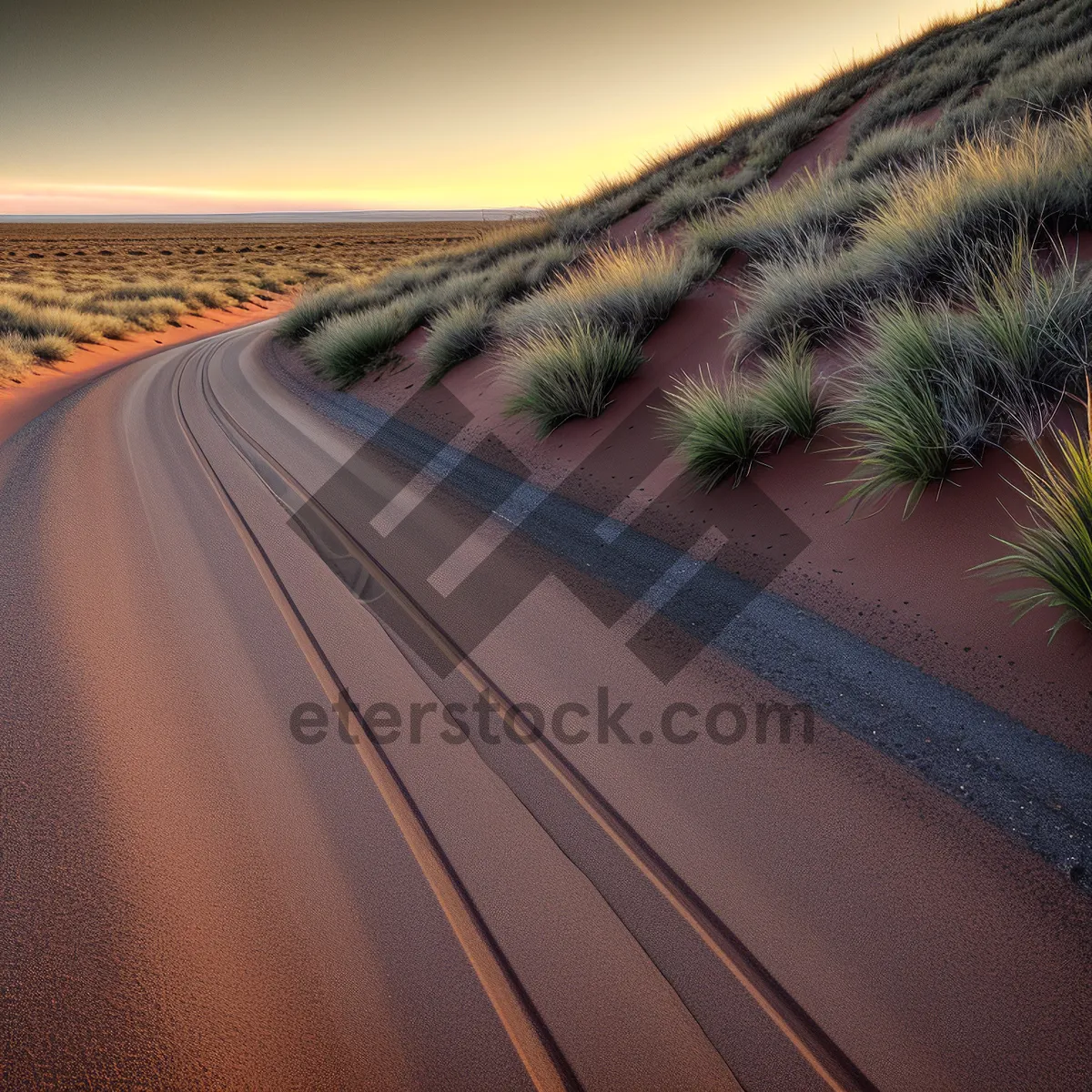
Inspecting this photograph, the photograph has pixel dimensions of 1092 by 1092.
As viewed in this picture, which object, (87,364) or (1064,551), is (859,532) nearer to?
(1064,551)

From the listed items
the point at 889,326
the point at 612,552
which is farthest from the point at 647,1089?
the point at 889,326

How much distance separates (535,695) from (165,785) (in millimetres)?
1692

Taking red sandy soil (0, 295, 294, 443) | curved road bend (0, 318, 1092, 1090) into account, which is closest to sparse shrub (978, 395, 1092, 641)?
curved road bend (0, 318, 1092, 1090)

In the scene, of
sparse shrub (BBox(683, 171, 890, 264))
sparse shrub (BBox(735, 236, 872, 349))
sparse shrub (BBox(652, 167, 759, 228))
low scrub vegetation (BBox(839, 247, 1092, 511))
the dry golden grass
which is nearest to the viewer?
low scrub vegetation (BBox(839, 247, 1092, 511))

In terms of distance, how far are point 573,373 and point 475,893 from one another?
537cm

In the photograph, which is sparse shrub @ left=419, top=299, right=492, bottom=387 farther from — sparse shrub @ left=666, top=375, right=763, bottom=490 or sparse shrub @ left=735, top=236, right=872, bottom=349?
sparse shrub @ left=666, top=375, right=763, bottom=490

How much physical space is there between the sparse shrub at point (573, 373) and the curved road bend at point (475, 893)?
3450 millimetres

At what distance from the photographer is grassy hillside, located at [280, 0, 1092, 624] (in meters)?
3.98

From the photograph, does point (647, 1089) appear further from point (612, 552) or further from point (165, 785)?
point (612, 552)

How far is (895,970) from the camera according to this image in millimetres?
2092

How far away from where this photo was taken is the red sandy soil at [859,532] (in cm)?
304

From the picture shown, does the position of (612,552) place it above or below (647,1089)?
above

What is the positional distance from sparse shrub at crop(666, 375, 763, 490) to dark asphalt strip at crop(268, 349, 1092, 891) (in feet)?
2.59

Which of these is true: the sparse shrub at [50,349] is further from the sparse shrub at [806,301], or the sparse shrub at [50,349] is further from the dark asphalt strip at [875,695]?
the sparse shrub at [806,301]
